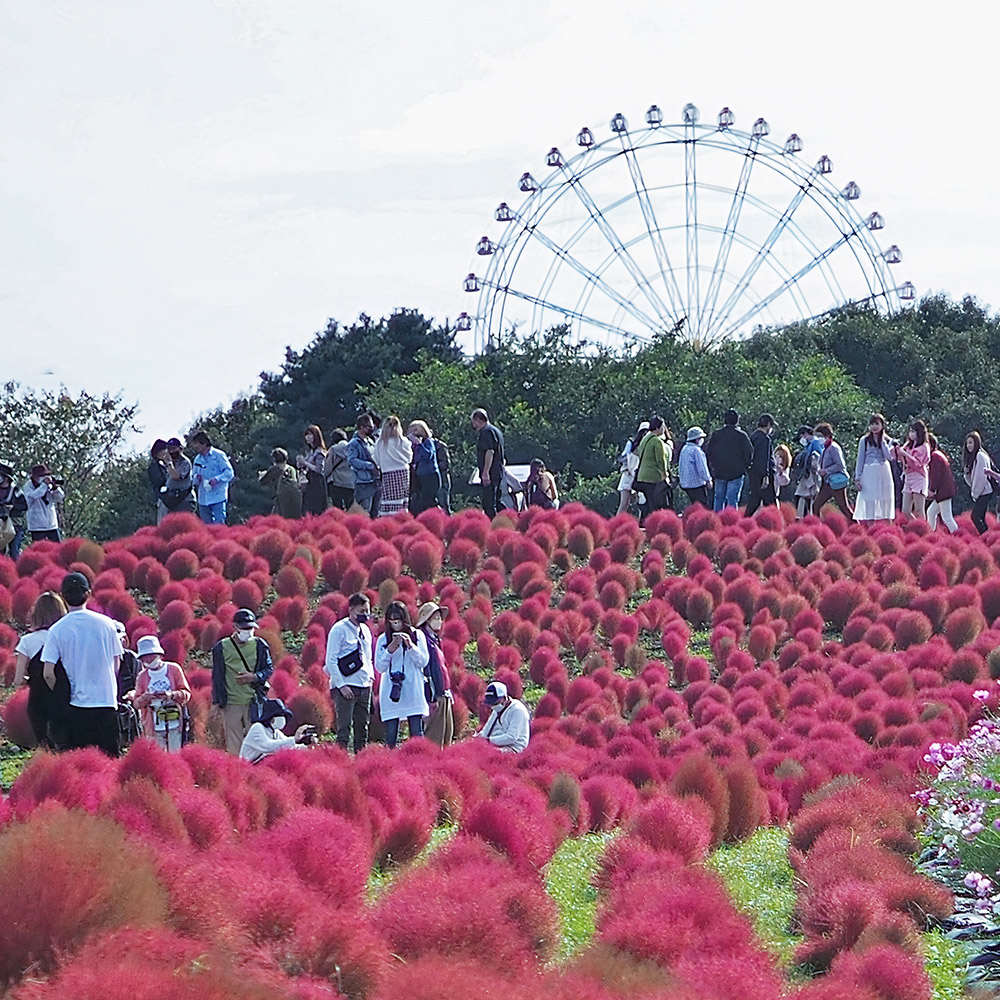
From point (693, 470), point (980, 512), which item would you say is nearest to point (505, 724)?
point (693, 470)

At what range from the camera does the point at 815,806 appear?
1120 centimetres

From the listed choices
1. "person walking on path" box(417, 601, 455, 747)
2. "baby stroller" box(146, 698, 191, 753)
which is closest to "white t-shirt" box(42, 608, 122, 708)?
"baby stroller" box(146, 698, 191, 753)

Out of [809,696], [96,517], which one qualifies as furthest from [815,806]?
[96,517]

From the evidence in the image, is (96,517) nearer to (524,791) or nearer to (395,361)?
(395,361)

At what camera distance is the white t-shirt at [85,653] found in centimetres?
1155

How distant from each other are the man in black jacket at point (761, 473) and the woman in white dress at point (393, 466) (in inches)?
179

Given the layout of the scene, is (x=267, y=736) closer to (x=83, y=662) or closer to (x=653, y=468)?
(x=83, y=662)

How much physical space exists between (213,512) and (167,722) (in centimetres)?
876

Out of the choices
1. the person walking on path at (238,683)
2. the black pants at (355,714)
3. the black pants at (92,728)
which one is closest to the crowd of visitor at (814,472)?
the black pants at (355,714)

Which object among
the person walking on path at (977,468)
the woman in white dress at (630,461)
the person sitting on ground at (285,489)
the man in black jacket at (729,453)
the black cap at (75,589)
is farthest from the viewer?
the woman in white dress at (630,461)

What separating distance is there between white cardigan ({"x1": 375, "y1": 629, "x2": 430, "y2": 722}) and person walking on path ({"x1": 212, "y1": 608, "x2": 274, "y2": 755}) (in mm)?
1312

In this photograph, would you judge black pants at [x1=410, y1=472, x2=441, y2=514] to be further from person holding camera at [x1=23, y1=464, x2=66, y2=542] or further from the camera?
the camera

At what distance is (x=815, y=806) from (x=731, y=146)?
36.8m

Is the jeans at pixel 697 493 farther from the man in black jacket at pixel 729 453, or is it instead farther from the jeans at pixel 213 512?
the jeans at pixel 213 512
